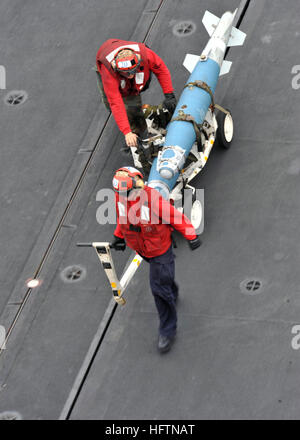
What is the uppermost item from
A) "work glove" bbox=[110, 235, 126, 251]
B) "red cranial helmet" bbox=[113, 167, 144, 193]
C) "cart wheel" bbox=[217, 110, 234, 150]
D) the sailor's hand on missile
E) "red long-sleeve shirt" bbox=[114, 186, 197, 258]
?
"red cranial helmet" bbox=[113, 167, 144, 193]

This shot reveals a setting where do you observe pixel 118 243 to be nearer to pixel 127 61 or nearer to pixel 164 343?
pixel 164 343

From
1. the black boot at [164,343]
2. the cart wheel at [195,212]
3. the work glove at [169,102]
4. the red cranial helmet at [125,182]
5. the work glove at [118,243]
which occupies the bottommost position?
the black boot at [164,343]

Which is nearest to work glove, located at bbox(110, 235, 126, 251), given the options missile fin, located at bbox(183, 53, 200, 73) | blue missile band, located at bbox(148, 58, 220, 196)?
blue missile band, located at bbox(148, 58, 220, 196)

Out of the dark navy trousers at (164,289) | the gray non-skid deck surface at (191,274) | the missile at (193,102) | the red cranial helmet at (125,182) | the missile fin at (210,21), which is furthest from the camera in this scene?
the missile fin at (210,21)

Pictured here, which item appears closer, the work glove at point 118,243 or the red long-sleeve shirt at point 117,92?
the work glove at point 118,243

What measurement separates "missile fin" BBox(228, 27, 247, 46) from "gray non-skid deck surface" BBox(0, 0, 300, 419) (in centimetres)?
57

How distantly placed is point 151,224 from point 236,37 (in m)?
4.08

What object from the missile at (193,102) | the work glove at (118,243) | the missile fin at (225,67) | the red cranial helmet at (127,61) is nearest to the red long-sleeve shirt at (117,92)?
the red cranial helmet at (127,61)

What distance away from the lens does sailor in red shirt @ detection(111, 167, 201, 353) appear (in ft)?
25.0

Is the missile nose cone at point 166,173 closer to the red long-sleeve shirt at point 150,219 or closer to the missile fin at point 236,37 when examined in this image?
the red long-sleeve shirt at point 150,219

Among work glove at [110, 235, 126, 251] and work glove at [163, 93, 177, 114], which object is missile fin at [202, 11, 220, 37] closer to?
work glove at [163, 93, 177, 114]

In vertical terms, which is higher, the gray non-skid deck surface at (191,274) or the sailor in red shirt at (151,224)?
the sailor in red shirt at (151,224)

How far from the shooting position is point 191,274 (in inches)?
358

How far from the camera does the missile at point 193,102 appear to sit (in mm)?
Result: 9133
